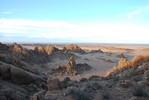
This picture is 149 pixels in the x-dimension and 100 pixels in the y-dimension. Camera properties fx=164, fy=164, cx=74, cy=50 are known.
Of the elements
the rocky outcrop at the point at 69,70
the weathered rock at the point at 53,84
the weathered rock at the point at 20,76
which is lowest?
the rocky outcrop at the point at 69,70

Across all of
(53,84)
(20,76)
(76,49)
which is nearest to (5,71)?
(20,76)

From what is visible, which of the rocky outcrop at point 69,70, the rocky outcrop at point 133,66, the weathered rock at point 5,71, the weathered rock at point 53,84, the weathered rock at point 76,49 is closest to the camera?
the weathered rock at point 5,71

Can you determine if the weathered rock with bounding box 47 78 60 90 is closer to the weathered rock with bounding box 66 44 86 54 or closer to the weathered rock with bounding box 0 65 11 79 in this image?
the weathered rock with bounding box 0 65 11 79

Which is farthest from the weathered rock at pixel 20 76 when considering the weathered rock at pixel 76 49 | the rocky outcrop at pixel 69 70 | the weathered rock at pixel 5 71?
the weathered rock at pixel 76 49

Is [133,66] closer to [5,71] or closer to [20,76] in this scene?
[20,76]

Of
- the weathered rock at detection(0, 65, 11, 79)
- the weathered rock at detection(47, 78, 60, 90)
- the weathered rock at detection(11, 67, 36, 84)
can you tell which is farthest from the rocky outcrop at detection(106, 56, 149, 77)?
the weathered rock at detection(0, 65, 11, 79)

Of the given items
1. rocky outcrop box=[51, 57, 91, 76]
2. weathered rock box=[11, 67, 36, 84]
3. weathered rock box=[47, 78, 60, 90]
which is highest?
weathered rock box=[11, 67, 36, 84]

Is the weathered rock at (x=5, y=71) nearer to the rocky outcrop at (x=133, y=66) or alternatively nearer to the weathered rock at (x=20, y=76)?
the weathered rock at (x=20, y=76)

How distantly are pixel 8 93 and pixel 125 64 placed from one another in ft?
39.1

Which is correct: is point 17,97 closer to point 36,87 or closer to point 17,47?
point 36,87

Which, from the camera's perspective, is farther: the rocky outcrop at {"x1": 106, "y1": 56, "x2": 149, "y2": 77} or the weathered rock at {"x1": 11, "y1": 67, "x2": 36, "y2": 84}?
the rocky outcrop at {"x1": 106, "y1": 56, "x2": 149, "y2": 77}

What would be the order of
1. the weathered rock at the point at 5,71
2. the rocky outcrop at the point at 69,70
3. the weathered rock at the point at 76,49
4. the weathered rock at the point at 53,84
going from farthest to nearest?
the weathered rock at the point at 76,49
the rocky outcrop at the point at 69,70
the weathered rock at the point at 53,84
the weathered rock at the point at 5,71

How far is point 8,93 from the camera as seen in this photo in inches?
263

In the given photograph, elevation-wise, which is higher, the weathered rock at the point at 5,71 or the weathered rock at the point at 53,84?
the weathered rock at the point at 5,71
